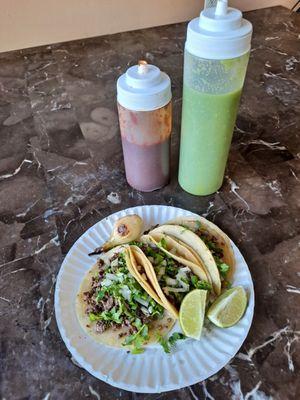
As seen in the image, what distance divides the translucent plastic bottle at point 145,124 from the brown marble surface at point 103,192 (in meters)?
0.06

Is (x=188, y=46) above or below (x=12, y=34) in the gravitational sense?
above

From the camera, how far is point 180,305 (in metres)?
0.67

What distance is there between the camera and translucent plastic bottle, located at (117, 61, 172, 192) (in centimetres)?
73

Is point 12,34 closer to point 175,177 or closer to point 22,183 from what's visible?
point 22,183

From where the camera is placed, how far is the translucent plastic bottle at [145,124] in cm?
73

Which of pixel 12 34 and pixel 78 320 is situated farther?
pixel 12 34

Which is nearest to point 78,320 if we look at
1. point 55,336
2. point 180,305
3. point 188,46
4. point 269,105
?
point 55,336

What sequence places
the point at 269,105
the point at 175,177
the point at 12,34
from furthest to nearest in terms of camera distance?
the point at 12,34 → the point at 269,105 → the point at 175,177

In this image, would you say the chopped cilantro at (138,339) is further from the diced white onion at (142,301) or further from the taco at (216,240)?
the taco at (216,240)

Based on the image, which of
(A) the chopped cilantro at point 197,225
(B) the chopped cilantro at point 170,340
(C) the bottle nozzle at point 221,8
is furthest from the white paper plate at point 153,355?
(C) the bottle nozzle at point 221,8

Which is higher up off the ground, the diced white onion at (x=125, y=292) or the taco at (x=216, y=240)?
the taco at (x=216, y=240)

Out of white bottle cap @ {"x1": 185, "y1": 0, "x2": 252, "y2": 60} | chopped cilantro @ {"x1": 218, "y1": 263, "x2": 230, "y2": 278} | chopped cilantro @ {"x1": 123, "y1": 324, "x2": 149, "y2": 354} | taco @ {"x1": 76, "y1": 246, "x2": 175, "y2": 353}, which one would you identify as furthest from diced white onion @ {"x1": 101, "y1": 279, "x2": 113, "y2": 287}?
white bottle cap @ {"x1": 185, "y1": 0, "x2": 252, "y2": 60}

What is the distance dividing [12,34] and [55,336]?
1.31m

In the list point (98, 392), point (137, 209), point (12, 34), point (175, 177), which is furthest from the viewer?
point (12, 34)
